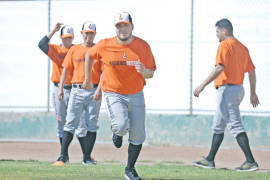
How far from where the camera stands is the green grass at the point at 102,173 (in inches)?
359

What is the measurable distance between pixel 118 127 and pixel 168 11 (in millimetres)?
6997

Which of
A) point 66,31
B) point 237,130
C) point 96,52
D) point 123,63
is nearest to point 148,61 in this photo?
point 123,63

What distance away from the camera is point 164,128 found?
15258 millimetres

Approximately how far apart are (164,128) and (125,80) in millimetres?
6366

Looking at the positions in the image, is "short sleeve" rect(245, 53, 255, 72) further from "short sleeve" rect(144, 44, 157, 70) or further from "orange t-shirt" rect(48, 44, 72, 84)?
"orange t-shirt" rect(48, 44, 72, 84)

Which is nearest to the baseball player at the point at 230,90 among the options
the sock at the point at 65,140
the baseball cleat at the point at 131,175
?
the sock at the point at 65,140

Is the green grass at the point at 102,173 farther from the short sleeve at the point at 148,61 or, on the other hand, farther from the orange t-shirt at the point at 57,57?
the orange t-shirt at the point at 57,57

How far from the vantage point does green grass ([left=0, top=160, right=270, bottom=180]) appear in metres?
9.11

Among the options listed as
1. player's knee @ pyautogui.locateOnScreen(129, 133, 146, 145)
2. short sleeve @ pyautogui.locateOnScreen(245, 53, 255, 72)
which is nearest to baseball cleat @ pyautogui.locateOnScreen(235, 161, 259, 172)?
short sleeve @ pyautogui.locateOnScreen(245, 53, 255, 72)

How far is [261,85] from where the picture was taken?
15.0 metres

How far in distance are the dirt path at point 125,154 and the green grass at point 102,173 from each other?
1.77m

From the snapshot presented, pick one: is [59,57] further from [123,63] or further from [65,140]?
[123,63]

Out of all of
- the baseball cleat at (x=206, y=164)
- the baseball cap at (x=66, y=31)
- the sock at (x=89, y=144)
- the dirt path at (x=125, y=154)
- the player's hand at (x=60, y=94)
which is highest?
the baseball cap at (x=66, y=31)

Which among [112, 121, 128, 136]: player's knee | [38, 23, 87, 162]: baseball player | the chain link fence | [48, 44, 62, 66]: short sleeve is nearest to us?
[112, 121, 128, 136]: player's knee
